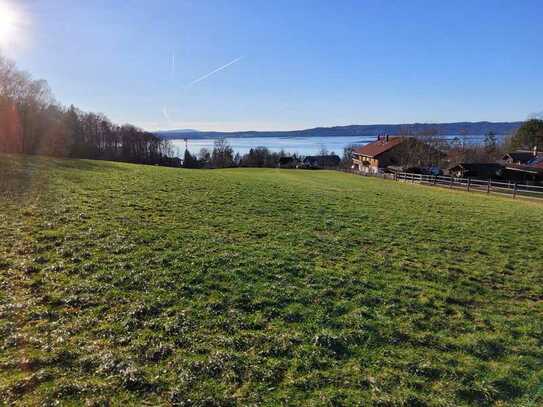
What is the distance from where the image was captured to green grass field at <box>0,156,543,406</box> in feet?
11.8

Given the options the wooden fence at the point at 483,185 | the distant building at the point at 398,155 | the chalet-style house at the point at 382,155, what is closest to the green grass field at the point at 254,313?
the wooden fence at the point at 483,185

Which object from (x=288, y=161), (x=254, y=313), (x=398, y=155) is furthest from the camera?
(x=288, y=161)

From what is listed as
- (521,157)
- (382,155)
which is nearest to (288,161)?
(382,155)

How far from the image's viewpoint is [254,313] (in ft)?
16.8

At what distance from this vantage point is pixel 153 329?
176 inches

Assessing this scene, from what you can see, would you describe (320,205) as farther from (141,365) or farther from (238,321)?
(141,365)

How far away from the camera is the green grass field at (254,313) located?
3.61 metres

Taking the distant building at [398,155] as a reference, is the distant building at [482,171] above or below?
below

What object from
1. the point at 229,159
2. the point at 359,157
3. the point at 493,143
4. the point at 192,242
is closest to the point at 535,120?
the point at 493,143

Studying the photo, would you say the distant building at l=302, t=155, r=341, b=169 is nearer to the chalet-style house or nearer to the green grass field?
the chalet-style house

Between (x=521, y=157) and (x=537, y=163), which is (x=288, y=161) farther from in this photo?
(x=537, y=163)

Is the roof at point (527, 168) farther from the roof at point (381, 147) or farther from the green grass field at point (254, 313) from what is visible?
the green grass field at point (254, 313)

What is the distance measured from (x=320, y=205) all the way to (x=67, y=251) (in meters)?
Answer: 10.2

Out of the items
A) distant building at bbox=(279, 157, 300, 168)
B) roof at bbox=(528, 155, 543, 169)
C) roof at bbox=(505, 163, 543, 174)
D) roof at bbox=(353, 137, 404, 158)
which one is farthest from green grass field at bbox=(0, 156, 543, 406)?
distant building at bbox=(279, 157, 300, 168)
